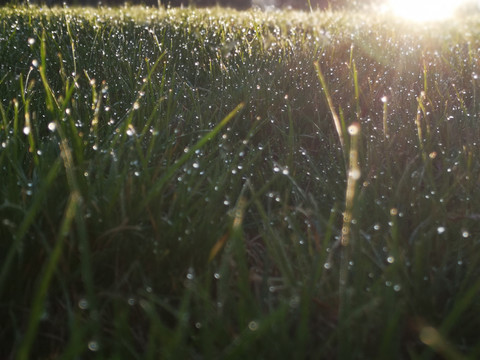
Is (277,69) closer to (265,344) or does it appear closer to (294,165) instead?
(294,165)

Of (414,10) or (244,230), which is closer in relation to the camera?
(244,230)

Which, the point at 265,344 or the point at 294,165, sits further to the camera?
the point at 294,165

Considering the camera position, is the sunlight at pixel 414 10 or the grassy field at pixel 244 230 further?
the sunlight at pixel 414 10

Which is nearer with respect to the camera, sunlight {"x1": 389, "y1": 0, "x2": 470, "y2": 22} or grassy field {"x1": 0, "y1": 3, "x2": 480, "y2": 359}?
grassy field {"x1": 0, "y1": 3, "x2": 480, "y2": 359}

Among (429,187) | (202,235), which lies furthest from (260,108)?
(202,235)

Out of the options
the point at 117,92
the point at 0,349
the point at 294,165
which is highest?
the point at 117,92

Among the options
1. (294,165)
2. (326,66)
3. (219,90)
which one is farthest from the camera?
(326,66)

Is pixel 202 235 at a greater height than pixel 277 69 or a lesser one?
lesser

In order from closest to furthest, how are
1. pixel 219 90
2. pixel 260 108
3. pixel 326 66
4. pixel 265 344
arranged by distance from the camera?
pixel 265 344
pixel 260 108
pixel 219 90
pixel 326 66
